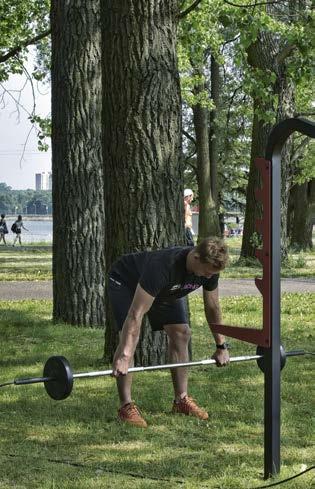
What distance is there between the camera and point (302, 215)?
37562 mm

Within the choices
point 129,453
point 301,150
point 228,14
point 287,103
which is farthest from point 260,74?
point 301,150

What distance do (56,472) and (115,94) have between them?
12.5ft

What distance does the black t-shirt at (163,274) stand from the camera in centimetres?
533

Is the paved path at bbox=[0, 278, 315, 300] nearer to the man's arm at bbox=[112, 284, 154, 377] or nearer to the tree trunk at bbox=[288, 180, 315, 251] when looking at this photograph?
the man's arm at bbox=[112, 284, 154, 377]

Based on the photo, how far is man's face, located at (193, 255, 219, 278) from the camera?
5297 mm

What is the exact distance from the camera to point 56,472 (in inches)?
197

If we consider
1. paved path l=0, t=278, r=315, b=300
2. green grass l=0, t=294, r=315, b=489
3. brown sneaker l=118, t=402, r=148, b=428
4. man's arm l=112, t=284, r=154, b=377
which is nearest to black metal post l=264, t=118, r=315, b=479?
green grass l=0, t=294, r=315, b=489

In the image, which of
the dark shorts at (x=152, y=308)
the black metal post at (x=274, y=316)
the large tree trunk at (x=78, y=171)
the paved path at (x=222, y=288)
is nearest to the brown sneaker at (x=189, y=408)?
the dark shorts at (x=152, y=308)

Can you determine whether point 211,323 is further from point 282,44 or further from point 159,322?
point 282,44

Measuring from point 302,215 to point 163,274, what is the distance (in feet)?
108

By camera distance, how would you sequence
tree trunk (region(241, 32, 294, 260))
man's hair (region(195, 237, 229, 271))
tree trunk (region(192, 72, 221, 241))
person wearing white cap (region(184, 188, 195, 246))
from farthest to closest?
tree trunk (region(192, 72, 221, 241))
tree trunk (region(241, 32, 294, 260))
person wearing white cap (region(184, 188, 195, 246))
man's hair (region(195, 237, 229, 271))

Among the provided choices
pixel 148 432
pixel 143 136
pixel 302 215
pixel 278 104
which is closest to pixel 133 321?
pixel 148 432

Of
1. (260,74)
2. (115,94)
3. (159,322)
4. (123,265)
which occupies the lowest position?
(159,322)

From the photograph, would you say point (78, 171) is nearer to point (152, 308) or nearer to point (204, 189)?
point (152, 308)
